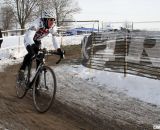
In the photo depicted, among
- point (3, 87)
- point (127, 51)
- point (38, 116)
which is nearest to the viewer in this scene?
point (38, 116)

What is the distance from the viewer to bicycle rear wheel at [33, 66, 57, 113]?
7.63 meters

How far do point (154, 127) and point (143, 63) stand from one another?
519 cm

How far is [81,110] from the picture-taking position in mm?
8156

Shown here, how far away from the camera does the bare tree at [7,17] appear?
62062 millimetres

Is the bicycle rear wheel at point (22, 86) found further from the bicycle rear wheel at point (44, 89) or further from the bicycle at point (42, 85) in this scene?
the bicycle rear wheel at point (44, 89)

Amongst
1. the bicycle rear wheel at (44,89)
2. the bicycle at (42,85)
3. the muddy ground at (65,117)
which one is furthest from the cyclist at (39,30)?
the muddy ground at (65,117)

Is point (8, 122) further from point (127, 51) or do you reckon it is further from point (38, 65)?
point (127, 51)

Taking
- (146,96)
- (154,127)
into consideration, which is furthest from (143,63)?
(154,127)

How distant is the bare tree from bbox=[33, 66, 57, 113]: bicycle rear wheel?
5559 centimetres

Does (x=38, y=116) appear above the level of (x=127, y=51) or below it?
below

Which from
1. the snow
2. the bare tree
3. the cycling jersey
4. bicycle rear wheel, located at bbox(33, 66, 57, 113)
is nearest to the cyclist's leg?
the cycling jersey

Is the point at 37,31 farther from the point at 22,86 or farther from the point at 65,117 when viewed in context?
the point at 65,117

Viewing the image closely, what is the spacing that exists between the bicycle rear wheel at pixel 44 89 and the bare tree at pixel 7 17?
55586 mm

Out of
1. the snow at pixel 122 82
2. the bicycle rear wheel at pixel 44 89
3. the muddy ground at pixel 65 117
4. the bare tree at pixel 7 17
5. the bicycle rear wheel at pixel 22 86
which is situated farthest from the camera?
the bare tree at pixel 7 17
